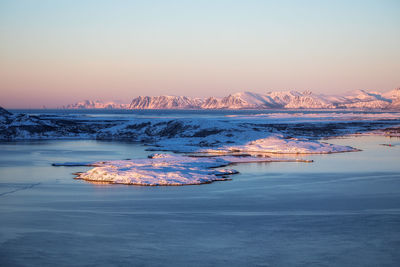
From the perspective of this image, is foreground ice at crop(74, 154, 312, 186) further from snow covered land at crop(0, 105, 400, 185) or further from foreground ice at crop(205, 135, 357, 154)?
foreground ice at crop(205, 135, 357, 154)

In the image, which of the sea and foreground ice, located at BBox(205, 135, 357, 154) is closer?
the sea

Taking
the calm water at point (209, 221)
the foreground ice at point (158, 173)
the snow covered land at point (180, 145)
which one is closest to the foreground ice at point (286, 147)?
the snow covered land at point (180, 145)

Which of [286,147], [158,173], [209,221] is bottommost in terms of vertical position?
[209,221]

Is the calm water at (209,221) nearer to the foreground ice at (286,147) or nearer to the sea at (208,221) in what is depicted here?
the sea at (208,221)

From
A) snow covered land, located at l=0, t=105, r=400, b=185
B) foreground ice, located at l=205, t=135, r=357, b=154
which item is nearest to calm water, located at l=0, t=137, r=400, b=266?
snow covered land, located at l=0, t=105, r=400, b=185

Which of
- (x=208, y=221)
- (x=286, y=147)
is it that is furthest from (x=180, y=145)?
(x=208, y=221)

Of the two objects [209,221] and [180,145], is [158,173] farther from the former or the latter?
[180,145]

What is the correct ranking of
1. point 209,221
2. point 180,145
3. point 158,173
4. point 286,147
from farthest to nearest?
1. point 180,145
2. point 286,147
3. point 158,173
4. point 209,221
